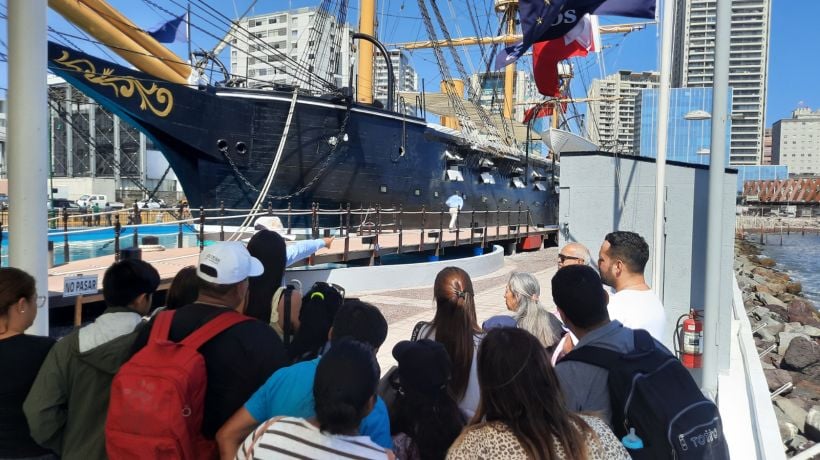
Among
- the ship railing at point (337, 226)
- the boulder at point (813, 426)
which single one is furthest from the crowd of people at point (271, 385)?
the boulder at point (813, 426)

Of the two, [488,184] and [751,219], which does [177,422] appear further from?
[751,219]

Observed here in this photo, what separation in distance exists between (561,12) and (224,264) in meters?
5.66

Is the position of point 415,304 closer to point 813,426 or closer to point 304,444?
point 813,426

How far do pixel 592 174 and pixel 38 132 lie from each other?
472cm

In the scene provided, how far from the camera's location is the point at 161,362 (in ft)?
7.10

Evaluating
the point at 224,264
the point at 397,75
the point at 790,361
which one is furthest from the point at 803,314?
the point at 397,75

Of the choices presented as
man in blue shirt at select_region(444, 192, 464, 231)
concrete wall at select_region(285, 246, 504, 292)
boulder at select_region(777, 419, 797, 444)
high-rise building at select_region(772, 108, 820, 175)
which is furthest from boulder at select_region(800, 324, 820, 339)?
high-rise building at select_region(772, 108, 820, 175)

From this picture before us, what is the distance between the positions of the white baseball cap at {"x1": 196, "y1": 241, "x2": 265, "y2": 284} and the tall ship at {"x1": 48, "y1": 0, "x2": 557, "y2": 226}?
8845 mm

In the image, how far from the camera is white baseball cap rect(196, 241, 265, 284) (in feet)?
8.21

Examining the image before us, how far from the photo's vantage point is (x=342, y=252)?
12.1 m

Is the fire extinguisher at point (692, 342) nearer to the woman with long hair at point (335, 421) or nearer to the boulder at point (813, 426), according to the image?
the woman with long hair at point (335, 421)

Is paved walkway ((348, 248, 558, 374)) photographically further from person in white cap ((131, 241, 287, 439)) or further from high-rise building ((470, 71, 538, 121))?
high-rise building ((470, 71, 538, 121))

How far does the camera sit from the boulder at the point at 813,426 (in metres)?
8.41

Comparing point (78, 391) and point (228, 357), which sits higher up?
point (228, 357)
